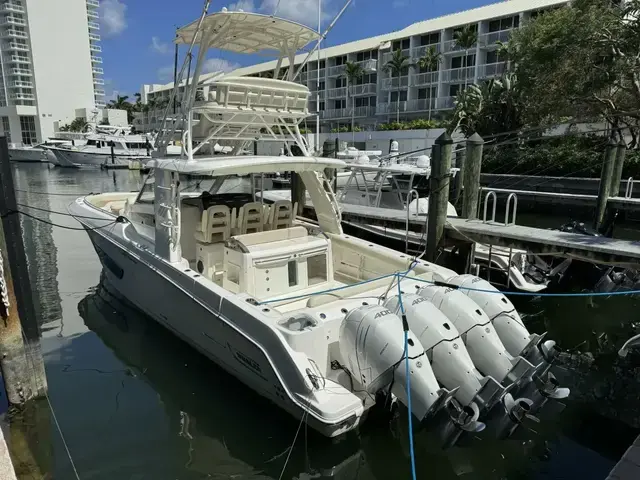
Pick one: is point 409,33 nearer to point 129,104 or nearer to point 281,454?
point 281,454

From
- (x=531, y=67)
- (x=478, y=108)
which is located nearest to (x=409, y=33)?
(x=478, y=108)

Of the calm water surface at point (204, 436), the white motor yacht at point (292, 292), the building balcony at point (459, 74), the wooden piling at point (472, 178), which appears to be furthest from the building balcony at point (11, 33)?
the wooden piling at point (472, 178)

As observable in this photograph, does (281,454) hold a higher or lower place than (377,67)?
lower

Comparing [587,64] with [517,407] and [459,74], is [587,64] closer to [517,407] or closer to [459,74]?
[459,74]

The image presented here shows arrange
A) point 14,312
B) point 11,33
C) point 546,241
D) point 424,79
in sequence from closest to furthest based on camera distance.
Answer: point 14,312, point 546,241, point 424,79, point 11,33

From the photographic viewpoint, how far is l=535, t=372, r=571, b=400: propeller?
4.34 meters

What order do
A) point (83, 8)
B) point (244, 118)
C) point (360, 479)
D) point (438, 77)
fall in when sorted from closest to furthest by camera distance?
point (360, 479), point (244, 118), point (438, 77), point (83, 8)

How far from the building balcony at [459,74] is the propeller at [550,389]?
115ft

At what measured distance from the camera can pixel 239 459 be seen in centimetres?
457

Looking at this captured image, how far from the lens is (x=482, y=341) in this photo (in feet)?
14.7

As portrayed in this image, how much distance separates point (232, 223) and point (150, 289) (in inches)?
59.6

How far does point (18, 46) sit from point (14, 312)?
267ft

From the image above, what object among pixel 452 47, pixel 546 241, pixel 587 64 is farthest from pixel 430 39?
pixel 546 241

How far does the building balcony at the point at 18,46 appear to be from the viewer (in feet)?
223
